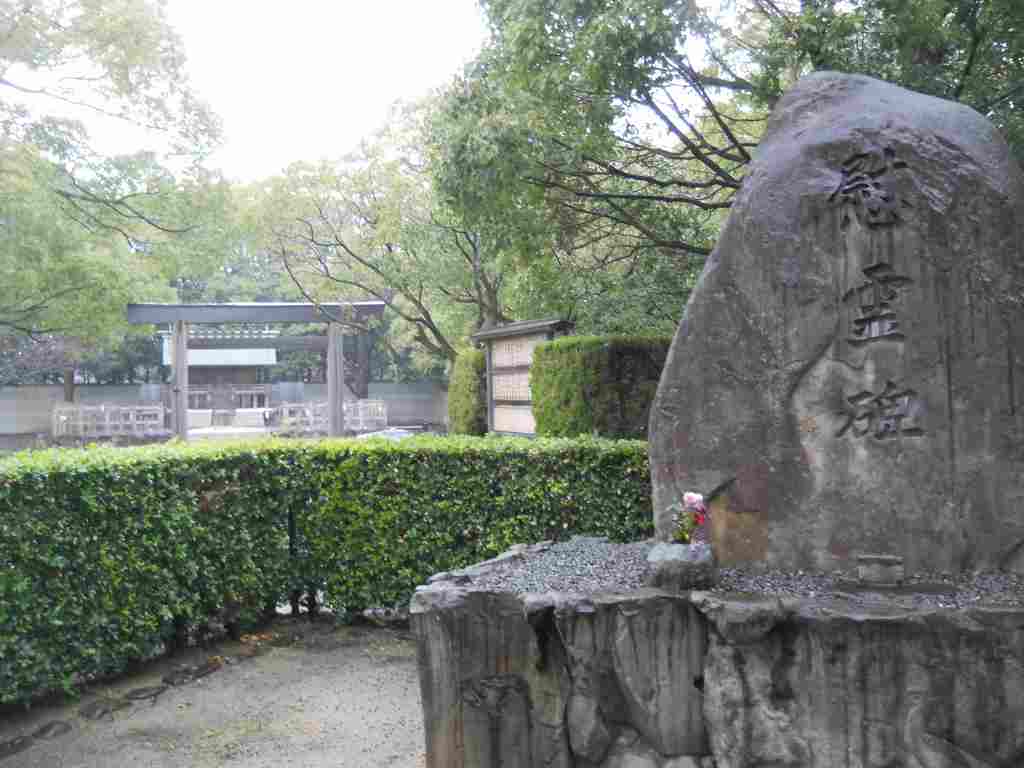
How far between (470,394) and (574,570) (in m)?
10.9

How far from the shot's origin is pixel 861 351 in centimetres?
443

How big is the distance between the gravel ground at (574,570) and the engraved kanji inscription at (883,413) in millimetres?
1346

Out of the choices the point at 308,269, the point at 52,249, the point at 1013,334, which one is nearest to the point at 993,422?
the point at 1013,334

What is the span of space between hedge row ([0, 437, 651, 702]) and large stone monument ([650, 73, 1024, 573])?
2.06 meters

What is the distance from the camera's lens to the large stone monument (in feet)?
14.0

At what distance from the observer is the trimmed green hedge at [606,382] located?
32.3 feet

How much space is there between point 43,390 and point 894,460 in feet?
96.8

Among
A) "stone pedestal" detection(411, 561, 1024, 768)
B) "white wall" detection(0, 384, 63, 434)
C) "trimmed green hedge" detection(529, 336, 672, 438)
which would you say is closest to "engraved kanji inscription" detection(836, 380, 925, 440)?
"stone pedestal" detection(411, 561, 1024, 768)

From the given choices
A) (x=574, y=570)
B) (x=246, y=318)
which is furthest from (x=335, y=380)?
(x=574, y=570)

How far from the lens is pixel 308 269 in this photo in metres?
18.1

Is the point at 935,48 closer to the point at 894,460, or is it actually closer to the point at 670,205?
the point at 670,205

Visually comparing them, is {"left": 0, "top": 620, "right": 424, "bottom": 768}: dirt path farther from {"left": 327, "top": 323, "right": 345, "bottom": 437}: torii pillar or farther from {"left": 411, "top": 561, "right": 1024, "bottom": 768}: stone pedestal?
{"left": 327, "top": 323, "right": 345, "bottom": 437}: torii pillar

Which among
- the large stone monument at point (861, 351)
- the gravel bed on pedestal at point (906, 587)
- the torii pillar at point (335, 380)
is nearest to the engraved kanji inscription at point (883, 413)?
the large stone monument at point (861, 351)

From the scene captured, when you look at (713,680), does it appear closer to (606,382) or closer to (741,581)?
(741,581)
